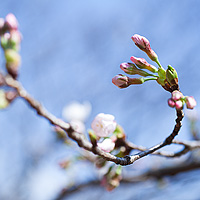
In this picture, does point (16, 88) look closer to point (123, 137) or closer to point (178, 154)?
point (123, 137)

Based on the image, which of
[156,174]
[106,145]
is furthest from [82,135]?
[156,174]

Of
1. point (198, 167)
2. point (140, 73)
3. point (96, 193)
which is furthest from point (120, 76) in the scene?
point (96, 193)

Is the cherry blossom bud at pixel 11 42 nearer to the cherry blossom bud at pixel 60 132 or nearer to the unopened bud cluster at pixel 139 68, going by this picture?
the unopened bud cluster at pixel 139 68

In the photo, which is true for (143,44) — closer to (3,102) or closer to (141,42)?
(141,42)

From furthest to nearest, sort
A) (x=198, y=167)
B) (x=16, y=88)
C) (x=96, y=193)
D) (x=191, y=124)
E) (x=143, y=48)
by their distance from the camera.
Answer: (x=96, y=193) → (x=191, y=124) → (x=198, y=167) → (x=143, y=48) → (x=16, y=88)

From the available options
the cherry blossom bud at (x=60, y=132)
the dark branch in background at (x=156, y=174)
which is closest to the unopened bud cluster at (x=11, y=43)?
the cherry blossom bud at (x=60, y=132)

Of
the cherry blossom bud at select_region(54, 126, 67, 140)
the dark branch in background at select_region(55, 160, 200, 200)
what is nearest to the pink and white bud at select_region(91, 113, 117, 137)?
the cherry blossom bud at select_region(54, 126, 67, 140)

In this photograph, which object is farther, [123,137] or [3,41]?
[123,137]
